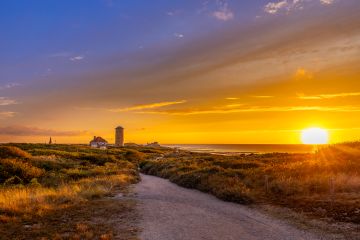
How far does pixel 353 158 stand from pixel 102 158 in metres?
41.0

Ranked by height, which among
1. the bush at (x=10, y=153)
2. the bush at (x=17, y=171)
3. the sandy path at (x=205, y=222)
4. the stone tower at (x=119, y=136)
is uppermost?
the stone tower at (x=119, y=136)

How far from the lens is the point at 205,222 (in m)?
14.5

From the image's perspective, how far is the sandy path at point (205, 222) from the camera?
1241 cm

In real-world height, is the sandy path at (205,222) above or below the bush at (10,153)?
below

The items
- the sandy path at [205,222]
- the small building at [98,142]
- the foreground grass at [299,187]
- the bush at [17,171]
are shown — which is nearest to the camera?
the sandy path at [205,222]

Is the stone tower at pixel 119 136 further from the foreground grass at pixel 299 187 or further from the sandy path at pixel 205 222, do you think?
the sandy path at pixel 205 222

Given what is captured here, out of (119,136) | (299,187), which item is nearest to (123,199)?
(299,187)

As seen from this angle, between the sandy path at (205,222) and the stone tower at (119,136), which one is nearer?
the sandy path at (205,222)

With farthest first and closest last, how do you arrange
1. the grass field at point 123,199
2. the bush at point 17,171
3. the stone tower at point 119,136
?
the stone tower at point 119,136, the bush at point 17,171, the grass field at point 123,199

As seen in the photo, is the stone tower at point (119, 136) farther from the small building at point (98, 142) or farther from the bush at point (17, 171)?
the bush at point (17, 171)

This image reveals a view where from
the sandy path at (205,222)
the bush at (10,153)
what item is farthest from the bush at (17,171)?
the sandy path at (205,222)

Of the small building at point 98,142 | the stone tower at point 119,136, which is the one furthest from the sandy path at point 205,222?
the stone tower at point 119,136

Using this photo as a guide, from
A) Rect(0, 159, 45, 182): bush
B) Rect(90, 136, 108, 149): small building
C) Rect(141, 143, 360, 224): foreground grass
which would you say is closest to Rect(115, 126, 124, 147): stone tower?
Rect(90, 136, 108, 149): small building

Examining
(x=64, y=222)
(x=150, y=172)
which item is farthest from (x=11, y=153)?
(x=64, y=222)
